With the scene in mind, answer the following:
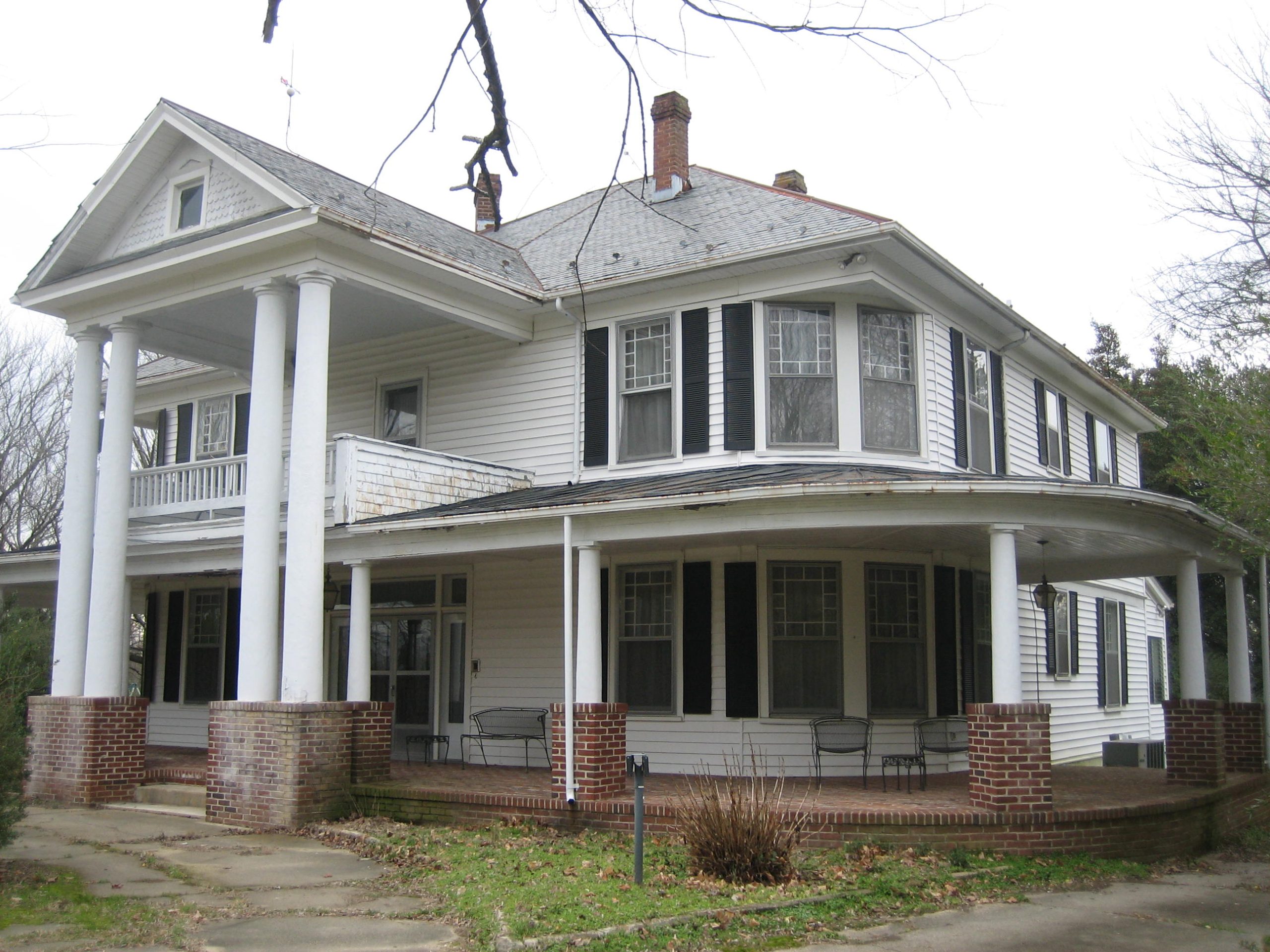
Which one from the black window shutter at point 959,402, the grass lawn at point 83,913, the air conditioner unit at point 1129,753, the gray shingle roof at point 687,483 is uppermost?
the black window shutter at point 959,402

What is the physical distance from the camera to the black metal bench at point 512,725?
14.2 meters

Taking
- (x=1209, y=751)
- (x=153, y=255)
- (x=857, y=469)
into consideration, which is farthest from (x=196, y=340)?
(x=1209, y=751)

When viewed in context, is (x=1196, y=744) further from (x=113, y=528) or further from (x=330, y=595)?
(x=113, y=528)

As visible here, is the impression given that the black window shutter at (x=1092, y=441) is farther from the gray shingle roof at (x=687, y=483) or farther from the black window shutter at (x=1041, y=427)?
the gray shingle roof at (x=687, y=483)

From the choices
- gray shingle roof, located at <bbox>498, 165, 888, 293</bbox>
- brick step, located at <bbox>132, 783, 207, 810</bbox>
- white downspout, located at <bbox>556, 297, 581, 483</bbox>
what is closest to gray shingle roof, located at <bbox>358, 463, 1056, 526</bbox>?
white downspout, located at <bbox>556, 297, 581, 483</bbox>

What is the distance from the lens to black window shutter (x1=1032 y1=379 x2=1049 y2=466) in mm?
17688

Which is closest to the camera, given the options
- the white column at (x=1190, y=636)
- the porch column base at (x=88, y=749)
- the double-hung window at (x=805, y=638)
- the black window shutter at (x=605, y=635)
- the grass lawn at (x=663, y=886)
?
the grass lawn at (x=663, y=886)

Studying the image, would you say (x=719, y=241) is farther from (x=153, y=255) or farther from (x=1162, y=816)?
(x=1162, y=816)

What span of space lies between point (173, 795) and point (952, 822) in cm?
876

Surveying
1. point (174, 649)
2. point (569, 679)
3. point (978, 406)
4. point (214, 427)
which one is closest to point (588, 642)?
point (569, 679)

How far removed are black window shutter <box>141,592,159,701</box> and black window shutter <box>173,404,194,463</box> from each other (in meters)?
2.30

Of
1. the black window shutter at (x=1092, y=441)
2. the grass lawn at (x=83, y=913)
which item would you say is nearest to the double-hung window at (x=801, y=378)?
the grass lawn at (x=83, y=913)

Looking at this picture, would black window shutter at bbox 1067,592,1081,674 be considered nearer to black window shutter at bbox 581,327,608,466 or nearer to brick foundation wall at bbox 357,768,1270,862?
brick foundation wall at bbox 357,768,1270,862

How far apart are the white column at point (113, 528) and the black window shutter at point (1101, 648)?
50.3 feet
